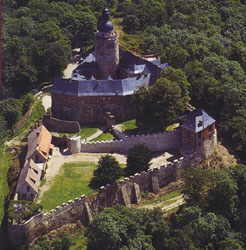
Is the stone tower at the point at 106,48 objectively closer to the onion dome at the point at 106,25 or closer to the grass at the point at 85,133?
the onion dome at the point at 106,25

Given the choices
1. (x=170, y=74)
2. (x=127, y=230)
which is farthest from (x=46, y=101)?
(x=127, y=230)

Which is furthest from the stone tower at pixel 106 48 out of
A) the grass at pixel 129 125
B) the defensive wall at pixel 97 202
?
the defensive wall at pixel 97 202

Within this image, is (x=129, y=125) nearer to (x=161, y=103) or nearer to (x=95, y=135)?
(x=95, y=135)

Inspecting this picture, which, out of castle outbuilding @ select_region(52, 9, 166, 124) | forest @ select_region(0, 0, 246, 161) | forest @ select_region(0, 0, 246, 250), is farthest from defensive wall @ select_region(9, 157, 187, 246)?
castle outbuilding @ select_region(52, 9, 166, 124)

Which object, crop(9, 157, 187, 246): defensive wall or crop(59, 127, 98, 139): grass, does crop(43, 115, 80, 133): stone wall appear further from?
crop(9, 157, 187, 246): defensive wall

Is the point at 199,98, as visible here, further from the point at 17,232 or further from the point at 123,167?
the point at 17,232

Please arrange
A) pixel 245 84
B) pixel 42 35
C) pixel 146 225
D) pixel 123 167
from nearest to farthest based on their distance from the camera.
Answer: pixel 146 225
pixel 123 167
pixel 245 84
pixel 42 35

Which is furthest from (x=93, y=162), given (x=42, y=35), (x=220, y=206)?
(x=42, y=35)
